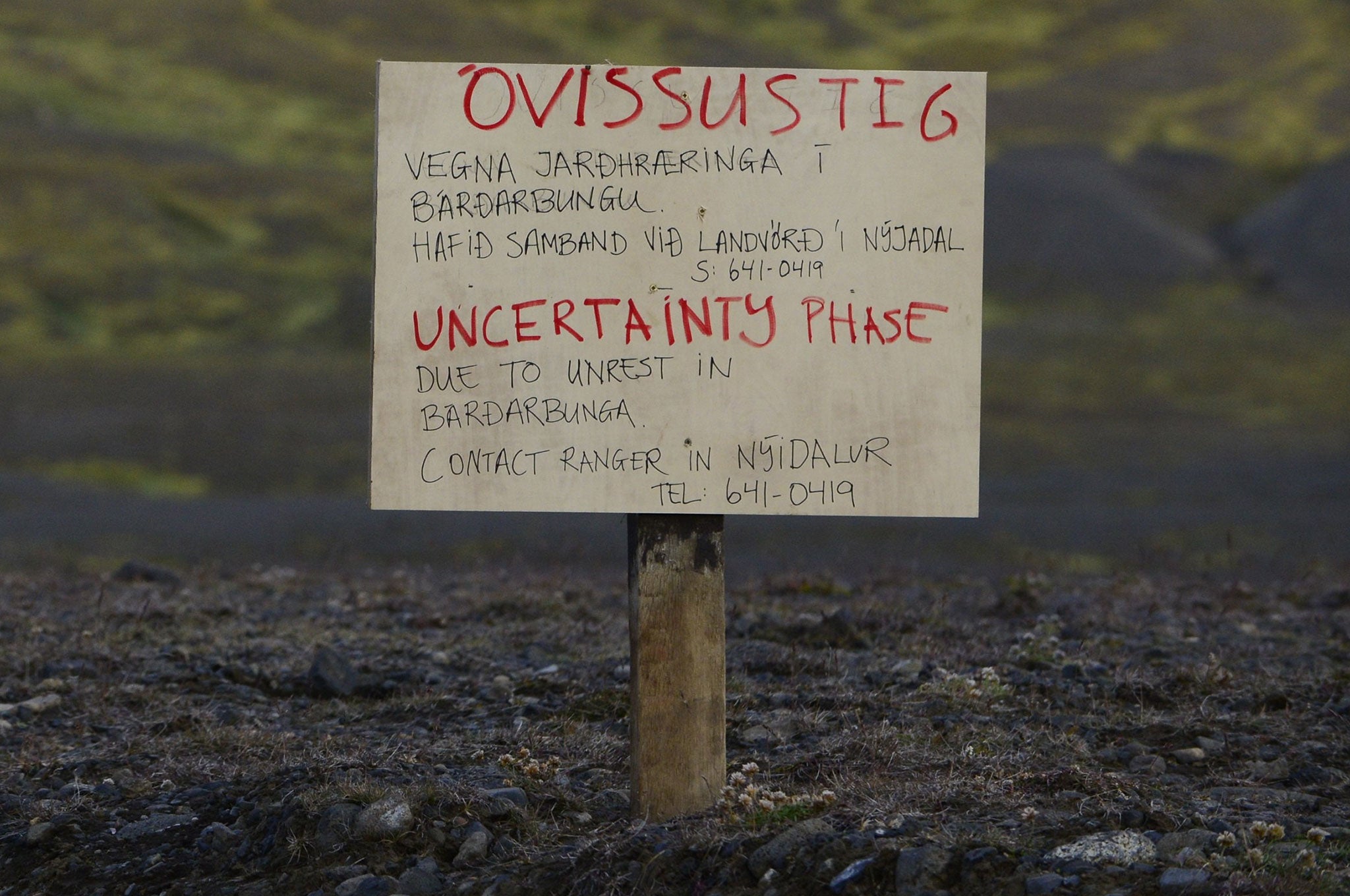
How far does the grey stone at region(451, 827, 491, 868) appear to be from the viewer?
4559 mm

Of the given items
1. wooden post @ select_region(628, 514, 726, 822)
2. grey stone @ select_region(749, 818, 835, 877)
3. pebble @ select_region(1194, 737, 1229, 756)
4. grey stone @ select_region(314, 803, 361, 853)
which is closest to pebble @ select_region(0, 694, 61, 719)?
grey stone @ select_region(314, 803, 361, 853)

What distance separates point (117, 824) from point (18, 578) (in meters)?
7.26

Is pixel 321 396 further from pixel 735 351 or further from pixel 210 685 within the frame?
pixel 735 351

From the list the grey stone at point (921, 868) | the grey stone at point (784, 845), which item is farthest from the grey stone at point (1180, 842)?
the grey stone at point (784, 845)

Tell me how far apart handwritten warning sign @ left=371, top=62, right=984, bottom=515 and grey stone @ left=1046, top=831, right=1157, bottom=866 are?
3.80 feet

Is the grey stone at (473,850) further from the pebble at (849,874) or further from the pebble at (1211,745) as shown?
the pebble at (1211,745)

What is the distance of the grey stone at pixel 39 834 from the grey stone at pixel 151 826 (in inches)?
8.6

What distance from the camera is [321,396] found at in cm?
2609

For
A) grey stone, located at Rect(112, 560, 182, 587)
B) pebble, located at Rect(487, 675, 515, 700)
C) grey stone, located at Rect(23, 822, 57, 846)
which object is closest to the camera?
grey stone, located at Rect(23, 822, 57, 846)

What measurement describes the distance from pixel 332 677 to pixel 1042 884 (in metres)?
4.24

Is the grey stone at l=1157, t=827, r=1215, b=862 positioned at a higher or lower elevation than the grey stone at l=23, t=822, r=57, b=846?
higher

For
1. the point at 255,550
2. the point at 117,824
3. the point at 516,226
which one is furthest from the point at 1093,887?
the point at 255,550

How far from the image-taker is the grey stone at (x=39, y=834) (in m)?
4.95

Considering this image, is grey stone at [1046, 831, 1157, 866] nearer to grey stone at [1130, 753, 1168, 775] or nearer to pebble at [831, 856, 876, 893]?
pebble at [831, 856, 876, 893]
